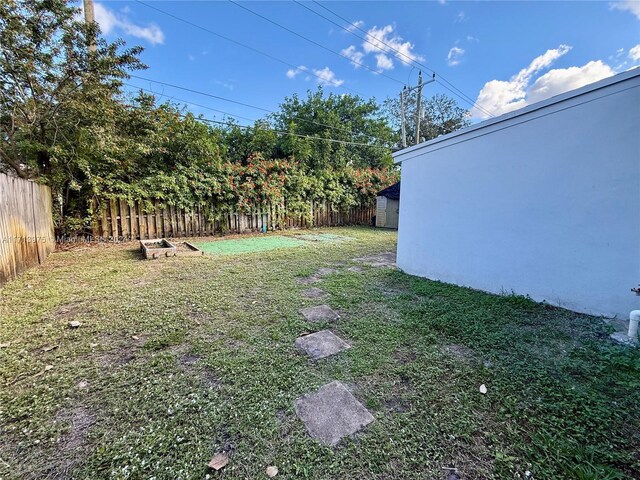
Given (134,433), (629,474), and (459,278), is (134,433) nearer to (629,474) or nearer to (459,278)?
(629,474)

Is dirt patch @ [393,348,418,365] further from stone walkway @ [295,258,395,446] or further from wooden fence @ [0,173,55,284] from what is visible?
wooden fence @ [0,173,55,284]

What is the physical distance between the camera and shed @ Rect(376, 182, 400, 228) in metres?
11.5

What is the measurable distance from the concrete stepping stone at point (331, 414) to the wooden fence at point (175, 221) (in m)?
7.44

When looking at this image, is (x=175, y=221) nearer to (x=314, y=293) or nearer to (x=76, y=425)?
(x=314, y=293)

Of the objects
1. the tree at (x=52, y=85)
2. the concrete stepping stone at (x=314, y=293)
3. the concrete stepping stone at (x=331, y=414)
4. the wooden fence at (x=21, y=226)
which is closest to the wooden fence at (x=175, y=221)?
the tree at (x=52, y=85)

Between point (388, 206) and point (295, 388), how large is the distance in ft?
35.6

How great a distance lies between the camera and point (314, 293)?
337cm

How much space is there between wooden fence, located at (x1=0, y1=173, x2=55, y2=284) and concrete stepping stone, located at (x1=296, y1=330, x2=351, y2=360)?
13.3 ft

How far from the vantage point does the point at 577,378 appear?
166 centimetres

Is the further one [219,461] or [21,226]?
[21,226]

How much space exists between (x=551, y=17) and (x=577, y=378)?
642 cm

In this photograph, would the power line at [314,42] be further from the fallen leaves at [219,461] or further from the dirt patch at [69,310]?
the fallen leaves at [219,461]

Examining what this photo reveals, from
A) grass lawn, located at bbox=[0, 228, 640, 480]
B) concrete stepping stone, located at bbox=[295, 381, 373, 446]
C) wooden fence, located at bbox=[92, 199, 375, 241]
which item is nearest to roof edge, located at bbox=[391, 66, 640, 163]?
grass lawn, located at bbox=[0, 228, 640, 480]

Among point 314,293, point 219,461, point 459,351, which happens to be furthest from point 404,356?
point 314,293
